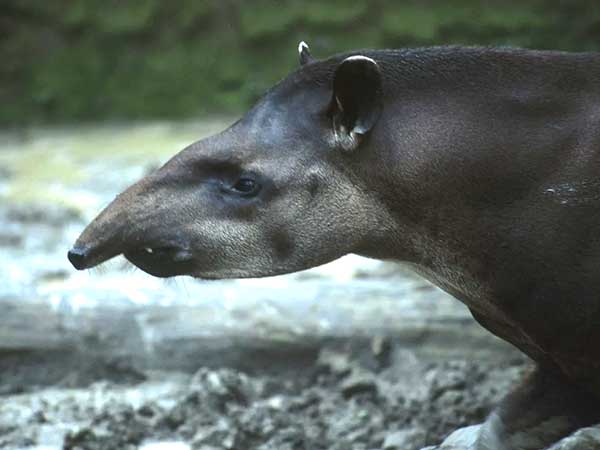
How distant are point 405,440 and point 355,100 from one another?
55.7 inches

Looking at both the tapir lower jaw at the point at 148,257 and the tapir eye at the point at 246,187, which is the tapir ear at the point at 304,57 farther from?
the tapir lower jaw at the point at 148,257

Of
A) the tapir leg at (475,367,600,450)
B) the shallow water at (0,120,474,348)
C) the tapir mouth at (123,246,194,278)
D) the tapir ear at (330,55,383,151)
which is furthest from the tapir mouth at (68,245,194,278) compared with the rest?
the tapir leg at (475,367,600,450)

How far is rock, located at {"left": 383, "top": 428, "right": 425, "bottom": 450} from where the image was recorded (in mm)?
A: 4297

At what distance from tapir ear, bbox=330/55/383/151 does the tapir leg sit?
3.28ft

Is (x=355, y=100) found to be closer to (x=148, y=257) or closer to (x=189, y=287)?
(x=148, y=257)

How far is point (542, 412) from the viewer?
12.8 ft

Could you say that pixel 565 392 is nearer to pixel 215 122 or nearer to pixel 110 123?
pixel 215 122

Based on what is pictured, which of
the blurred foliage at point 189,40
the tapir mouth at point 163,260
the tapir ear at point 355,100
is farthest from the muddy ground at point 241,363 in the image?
the blurred foliage at point 189,40

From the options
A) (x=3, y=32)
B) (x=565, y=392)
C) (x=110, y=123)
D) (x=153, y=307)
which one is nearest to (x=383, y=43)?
(x=110, y=123)

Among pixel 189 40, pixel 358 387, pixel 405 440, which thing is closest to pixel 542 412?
pixel 405 440

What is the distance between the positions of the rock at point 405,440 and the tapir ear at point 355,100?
1.27m

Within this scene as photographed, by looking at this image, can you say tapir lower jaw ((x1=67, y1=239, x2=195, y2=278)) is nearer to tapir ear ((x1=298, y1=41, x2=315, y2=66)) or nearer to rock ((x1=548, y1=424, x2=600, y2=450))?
tapir ear ((x1=298, y1=41, x2=315, y2=66))

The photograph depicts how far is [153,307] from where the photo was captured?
208 inches

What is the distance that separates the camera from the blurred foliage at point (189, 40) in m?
10.0
